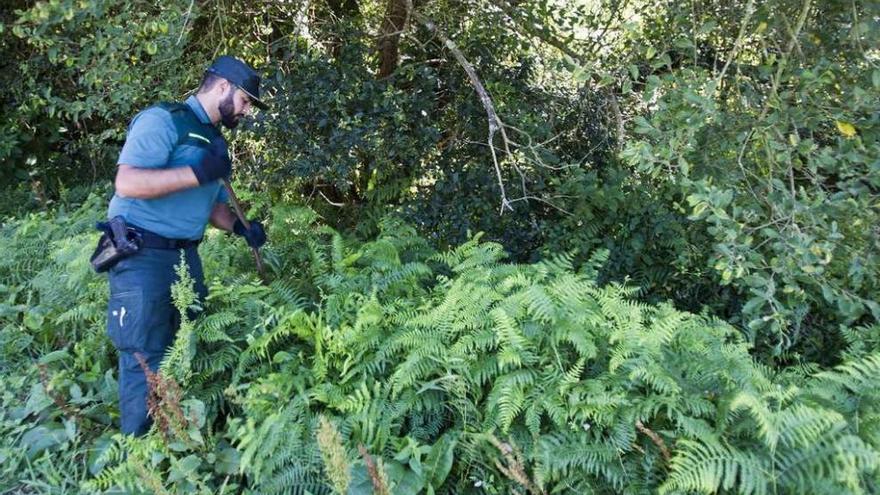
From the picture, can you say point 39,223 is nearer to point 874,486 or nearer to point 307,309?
point 307,309

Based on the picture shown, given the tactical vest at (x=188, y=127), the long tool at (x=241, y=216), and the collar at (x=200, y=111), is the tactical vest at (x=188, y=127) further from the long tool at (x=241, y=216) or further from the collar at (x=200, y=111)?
the long tool at (x=241, y=216)

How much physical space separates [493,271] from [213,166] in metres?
1.76

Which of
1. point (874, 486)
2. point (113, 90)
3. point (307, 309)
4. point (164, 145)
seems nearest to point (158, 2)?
point (113, 90)

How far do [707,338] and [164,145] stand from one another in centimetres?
318

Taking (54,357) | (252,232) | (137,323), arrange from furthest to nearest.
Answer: (252,232) < (54,357) < (137,323)

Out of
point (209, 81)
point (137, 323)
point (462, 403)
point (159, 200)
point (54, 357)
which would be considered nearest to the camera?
point (462, 403)

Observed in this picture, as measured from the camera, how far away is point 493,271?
4258 mm

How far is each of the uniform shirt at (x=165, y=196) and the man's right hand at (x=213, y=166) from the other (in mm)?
81

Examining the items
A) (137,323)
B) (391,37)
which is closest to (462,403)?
(137,323)

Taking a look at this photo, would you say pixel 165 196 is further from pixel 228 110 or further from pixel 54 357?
pixel 54 357

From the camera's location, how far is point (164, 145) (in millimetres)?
3691

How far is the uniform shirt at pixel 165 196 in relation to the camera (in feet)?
12.0

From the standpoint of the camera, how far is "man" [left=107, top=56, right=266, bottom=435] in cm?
366

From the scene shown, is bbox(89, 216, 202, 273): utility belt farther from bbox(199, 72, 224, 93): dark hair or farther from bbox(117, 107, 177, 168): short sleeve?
bbox(199, 72, 224, 93): dark hair
